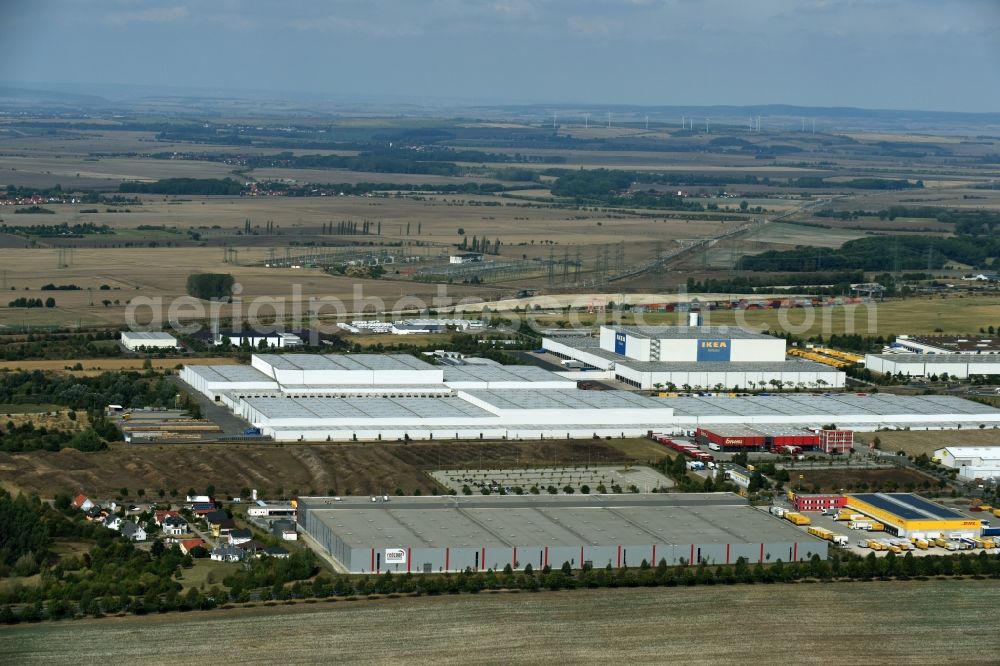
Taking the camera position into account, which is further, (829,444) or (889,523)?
(829,444)

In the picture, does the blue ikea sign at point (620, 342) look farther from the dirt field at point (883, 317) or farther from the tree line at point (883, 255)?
the tree line at point (883, 255)

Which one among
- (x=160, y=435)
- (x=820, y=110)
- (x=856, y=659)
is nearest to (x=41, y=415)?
(x=160, y=435)

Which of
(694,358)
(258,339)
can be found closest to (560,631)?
(694,358)

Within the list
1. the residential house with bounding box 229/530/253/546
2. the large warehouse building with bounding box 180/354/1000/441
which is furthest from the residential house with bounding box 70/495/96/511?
the large warehouse building with bounding box 180/354/1000/441

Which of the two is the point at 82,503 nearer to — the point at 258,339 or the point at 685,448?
the point at 685,448

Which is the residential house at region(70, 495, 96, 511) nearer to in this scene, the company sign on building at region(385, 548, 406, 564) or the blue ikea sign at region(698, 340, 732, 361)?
the company sign on building at region(385, 548, 406, 564)

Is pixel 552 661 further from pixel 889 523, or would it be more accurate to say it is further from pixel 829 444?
pixel 829 444

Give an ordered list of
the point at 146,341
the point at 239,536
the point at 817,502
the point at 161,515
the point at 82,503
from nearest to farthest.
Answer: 1. the point at 239,536
2. the point at 161,515
3. the point at 82,503
4. the point at 817,502
5. the point at 146,341
